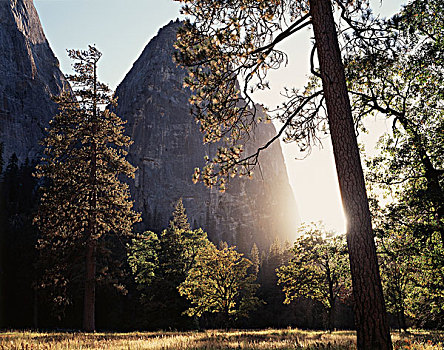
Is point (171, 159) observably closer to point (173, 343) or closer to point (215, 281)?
point (215, 281)

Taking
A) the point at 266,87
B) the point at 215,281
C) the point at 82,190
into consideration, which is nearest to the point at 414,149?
the point at 266,87

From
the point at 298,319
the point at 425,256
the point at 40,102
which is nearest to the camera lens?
the point at 425,256

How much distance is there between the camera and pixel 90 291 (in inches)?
615

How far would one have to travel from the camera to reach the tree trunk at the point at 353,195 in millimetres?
4195

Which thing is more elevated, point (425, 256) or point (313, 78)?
point (313, 78)

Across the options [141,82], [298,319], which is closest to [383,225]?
[298,319]

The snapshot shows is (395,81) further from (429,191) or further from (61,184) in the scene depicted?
(61,184)

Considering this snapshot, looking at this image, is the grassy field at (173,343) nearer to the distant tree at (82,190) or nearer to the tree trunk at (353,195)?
the tree trunk at (353,195)

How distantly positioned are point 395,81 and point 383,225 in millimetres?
4250

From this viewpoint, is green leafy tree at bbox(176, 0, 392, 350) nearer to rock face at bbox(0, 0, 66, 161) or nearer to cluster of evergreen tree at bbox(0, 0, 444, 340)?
cluster of evergreen tree at bbox(0, 0, 444, 340)

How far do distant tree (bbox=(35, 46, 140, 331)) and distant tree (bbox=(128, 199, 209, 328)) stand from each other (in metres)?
17.5

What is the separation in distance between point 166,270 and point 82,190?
68.5 feet

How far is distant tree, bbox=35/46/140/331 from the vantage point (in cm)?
1527

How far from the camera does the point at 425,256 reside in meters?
9.33
